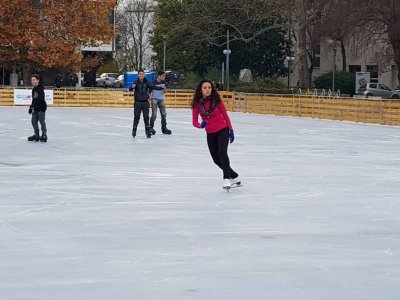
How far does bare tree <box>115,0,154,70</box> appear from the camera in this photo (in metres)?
98.2

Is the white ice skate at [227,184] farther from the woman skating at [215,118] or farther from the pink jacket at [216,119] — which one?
the pink jacket at [216,119]

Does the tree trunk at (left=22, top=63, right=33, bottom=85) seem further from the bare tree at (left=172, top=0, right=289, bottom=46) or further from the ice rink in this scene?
the ice rink

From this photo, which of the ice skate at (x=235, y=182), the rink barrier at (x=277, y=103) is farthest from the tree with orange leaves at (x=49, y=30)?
the ice skate at (x=235, y=182)

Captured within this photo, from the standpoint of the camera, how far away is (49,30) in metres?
63.5

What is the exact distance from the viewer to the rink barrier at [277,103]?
119 ft

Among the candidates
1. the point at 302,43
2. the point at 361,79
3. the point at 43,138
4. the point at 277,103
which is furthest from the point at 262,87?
the point at 43,138

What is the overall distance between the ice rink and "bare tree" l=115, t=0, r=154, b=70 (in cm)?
7834

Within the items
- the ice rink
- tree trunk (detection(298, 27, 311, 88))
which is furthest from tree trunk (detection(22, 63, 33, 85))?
the ice rink

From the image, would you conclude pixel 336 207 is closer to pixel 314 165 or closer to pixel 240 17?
pixel 314 165

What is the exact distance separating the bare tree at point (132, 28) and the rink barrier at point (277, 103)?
4287 cm

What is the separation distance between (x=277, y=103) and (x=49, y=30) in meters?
23.6

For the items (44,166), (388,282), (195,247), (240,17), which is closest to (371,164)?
(44,166)

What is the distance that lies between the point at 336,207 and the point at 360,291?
4860 mm

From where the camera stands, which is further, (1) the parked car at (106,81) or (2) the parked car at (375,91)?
(1) the parked car at (106,81)
